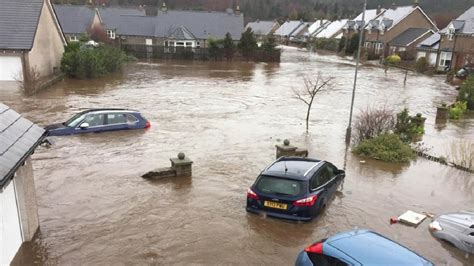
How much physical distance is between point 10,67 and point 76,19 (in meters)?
34.8

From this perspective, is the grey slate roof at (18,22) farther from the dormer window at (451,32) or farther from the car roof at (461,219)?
the dormer window at (451,32)

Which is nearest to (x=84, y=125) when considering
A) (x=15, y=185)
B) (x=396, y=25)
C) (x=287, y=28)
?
(x=15, y=185)

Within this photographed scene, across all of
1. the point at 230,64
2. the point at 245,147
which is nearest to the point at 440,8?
the point at 230,64

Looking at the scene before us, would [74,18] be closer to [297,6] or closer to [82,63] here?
[82,63]

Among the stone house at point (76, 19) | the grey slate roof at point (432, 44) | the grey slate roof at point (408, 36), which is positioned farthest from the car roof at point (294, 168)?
A: the grey slate roof at point (408, 36)

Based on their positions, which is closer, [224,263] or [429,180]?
[224,263]

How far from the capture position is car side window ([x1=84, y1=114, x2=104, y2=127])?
55.9 ft

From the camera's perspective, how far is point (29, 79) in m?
28.7

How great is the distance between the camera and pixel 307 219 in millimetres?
9531

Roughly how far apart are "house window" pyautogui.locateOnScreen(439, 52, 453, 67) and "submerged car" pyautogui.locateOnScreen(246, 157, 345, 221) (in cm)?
4707

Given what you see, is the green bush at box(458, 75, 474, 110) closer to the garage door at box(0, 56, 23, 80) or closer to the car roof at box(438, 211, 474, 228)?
the car roof at box(438, 211, 474, 228)

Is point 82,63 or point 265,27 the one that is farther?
point 265,27

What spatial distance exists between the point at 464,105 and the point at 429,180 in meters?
15.0

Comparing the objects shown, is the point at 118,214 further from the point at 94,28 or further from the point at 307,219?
the point at 94,28
